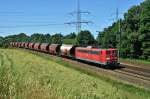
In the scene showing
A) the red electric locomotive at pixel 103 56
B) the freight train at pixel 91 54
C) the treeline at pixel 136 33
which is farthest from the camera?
the treeline at pixel 136 33

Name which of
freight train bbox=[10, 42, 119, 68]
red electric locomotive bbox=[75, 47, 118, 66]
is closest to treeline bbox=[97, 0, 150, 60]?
freight train bbox=[10, 42, 119, 68]

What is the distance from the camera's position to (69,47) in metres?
74.9

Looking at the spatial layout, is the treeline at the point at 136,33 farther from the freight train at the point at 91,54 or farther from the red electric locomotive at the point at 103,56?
the red electric locomotive at the point at 103,56

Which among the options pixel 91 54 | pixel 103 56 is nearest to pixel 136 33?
pixel 91 54

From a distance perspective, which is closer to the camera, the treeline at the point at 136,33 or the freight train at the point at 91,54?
the freight train at the point at 91,54

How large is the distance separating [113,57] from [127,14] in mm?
35334

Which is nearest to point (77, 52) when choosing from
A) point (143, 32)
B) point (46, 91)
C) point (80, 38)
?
point (143, 32)

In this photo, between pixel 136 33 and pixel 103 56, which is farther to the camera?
pixel 136 33

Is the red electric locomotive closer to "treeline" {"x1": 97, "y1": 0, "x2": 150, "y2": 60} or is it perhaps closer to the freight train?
the freight train

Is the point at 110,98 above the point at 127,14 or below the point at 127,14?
below

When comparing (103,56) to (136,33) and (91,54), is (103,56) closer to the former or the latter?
(91,54)

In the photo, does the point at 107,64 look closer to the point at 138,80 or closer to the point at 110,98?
the point at 138,80

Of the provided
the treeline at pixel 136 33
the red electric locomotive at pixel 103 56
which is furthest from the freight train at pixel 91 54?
the treeline at pixel 136 33

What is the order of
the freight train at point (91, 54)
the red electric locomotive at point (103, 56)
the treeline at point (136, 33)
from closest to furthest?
the red electric locomotive at point (103, 56)
the freight train at point (91, 54)
the treeline at point (136, 33)
